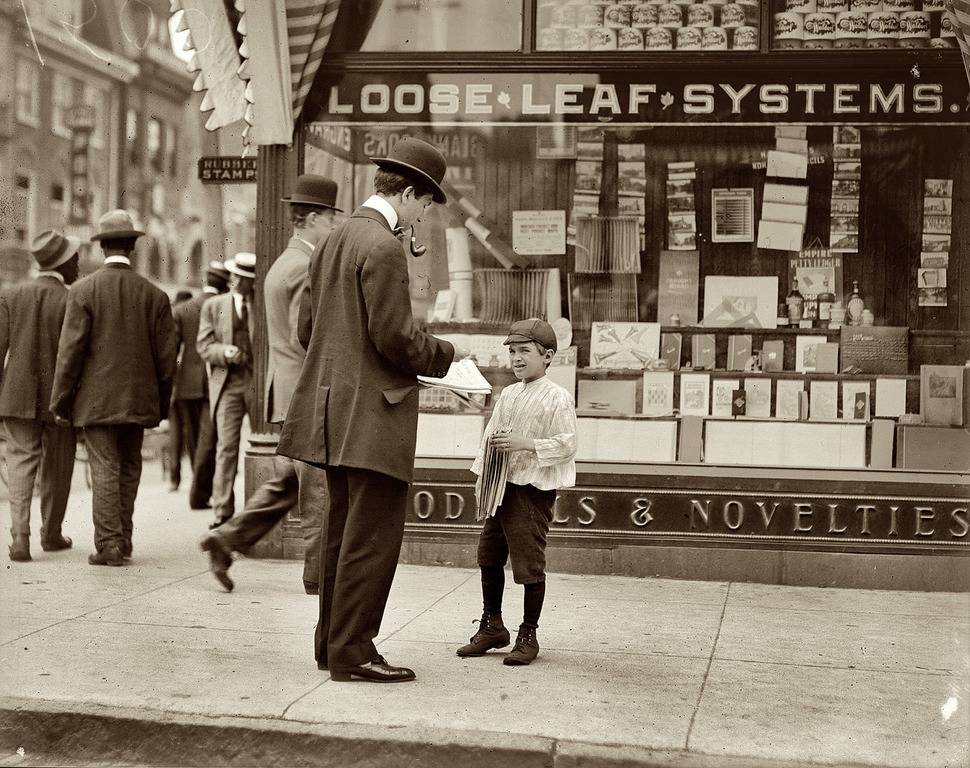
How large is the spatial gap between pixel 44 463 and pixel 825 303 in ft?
17.0

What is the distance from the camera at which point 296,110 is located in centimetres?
816

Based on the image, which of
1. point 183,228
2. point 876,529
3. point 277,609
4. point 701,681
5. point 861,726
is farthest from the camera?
point 183,228

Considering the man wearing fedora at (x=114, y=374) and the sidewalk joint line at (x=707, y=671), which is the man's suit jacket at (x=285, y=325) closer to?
the man wearing fedora at (x=114, y=374)

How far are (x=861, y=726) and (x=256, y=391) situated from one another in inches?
188

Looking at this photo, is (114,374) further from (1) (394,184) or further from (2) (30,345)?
(1) (394,184)

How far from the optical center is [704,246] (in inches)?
327

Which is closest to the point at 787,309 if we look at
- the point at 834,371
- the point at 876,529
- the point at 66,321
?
the point at 834,371

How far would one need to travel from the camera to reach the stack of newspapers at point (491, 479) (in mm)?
5594

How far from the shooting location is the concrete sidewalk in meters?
4.50

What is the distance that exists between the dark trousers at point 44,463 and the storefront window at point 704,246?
2.49 m

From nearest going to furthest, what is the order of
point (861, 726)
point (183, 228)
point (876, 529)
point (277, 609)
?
1. point (861, 726)
2. point (277, 609)
3. point (876, 529)
4. point (183, 228)

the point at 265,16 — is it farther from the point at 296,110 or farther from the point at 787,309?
the point at 787,309

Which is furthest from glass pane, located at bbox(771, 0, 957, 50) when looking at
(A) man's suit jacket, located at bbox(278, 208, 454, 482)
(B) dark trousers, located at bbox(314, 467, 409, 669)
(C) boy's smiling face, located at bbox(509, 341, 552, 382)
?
(B) dark trousers, located at bbox(314, 467, 409, 669)

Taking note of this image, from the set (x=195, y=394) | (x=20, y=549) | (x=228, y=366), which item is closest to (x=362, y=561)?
(x=20, y=549)
